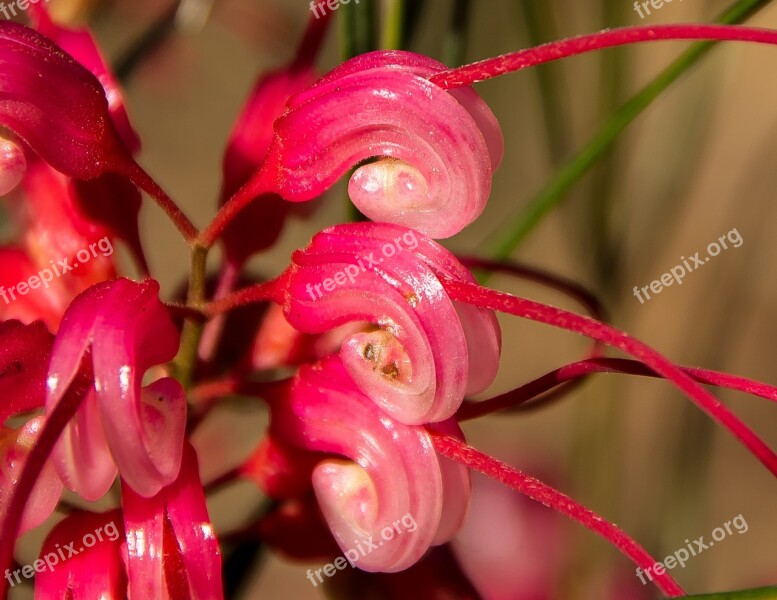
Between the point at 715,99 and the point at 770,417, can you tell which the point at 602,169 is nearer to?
the point at 715,99

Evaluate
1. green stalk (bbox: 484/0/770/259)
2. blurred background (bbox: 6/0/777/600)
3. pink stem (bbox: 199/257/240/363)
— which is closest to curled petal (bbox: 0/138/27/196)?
pink stem (bbox: 199/257/240/363)

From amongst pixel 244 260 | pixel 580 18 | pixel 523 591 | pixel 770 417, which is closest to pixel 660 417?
pixel 770 417

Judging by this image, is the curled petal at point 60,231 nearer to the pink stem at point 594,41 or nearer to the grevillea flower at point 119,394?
the grevillea flower at point 119,394

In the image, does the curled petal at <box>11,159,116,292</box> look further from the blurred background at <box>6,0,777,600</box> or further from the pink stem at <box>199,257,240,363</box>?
the blurred background at <box>6,0,777,600</box>

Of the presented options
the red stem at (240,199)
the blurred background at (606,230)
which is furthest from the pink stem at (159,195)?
the blurred background at (606,230)

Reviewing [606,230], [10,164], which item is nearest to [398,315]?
[10,164]
